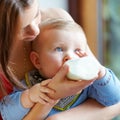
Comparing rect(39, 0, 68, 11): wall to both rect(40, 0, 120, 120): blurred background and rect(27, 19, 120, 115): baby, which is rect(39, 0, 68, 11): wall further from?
rect(27, 19, 120, 115): baby

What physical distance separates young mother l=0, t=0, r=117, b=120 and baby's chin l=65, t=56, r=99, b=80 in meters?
0.02

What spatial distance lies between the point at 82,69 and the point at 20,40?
293mm

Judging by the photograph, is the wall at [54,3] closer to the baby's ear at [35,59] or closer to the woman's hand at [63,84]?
the baby's ear at [35,59]

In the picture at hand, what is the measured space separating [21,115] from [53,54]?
20cm

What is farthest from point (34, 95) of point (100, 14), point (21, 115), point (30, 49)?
point (100, 14)

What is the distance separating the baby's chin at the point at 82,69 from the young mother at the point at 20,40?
0.02m

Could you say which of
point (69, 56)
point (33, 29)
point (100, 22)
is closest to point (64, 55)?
point (69, 56)

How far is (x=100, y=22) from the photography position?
6.81 ft

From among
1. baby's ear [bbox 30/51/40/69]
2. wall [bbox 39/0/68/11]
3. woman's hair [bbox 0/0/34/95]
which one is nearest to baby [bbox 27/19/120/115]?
baby's ear [bbox 30/51/40/69]

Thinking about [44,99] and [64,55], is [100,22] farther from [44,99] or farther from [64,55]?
[44,99]

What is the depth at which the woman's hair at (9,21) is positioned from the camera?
3.24ft

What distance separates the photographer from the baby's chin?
0.93 metres

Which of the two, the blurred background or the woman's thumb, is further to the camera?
the blurred background

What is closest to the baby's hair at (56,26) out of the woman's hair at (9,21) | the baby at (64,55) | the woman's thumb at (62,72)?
Answer: the baby at (64,55)
